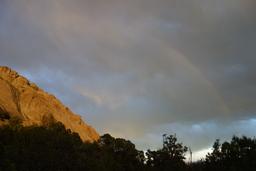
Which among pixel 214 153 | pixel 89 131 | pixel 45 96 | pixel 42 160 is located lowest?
pixel 42 160

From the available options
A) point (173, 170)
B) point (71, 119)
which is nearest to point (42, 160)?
point (173, 170)

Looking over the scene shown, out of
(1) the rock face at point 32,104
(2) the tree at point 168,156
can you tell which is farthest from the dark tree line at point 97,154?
(1) the rock face at point 32,104

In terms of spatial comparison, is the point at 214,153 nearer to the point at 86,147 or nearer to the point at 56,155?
the point at 86,147

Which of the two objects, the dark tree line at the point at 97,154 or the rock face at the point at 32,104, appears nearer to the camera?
the dark tree line at the point at 97,154

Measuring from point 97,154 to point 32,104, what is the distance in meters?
62.6

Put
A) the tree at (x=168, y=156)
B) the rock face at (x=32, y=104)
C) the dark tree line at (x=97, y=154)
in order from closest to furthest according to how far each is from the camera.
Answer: the dark tree line at (x=97, y=154) → the tree at (x=168, y=156) → the rock face at (x=32, y=104)

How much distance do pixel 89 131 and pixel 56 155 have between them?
315ft

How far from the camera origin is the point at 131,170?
93688 mm

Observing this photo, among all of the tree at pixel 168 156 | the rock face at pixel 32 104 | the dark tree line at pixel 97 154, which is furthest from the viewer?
the rock face at pixel 32 104

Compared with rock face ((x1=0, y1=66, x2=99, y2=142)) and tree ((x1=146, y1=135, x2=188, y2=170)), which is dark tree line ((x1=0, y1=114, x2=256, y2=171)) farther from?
rock face ((x1=0, y1=66, x2=99, y2=142))

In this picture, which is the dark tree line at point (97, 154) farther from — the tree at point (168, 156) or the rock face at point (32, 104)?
the rock face at point (32, 104)

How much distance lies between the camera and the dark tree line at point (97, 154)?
64188 millimetres

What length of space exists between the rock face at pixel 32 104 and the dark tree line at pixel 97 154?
32206 mm

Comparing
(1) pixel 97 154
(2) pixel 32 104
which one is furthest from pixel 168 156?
(2) pixel 32 104
